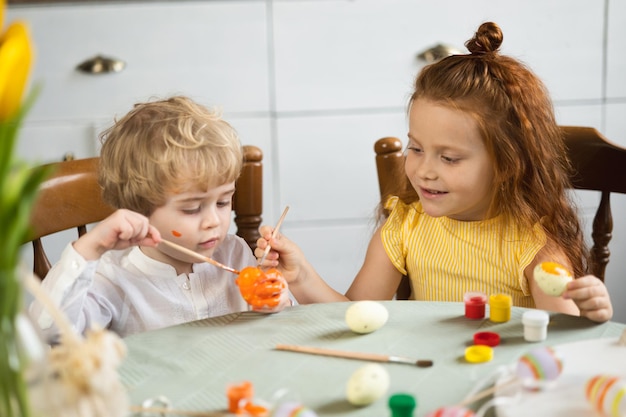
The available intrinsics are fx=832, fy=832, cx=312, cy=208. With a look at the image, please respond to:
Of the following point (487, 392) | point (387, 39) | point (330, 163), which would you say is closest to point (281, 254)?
point (487, 392)

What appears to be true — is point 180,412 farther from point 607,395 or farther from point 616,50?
point 616,50

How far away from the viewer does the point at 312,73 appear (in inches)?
91.5

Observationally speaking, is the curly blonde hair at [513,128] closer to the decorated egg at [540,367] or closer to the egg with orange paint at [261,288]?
the egg with orange paint at [261,288]

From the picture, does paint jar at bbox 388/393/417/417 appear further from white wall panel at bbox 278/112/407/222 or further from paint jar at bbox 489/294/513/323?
white wall panel at bbox 278/112/407/222

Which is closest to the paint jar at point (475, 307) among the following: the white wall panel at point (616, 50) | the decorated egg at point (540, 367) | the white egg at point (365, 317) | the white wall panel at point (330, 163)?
the white egg at point (365, 317)

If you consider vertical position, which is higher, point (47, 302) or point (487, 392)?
point (47, 302)

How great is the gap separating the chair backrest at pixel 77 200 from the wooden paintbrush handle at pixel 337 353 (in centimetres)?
55

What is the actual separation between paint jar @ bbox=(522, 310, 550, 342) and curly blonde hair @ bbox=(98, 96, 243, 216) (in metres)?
0.54

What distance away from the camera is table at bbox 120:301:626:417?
0.84 meters

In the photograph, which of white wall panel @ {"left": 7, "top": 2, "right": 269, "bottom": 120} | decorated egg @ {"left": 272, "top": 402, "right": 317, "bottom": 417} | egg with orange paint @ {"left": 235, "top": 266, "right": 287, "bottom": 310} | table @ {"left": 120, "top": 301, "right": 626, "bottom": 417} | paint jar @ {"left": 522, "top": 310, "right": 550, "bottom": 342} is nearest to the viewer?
decorated egg @ {"left": 272, "top": 402, "right": 317, "bottom": 417}

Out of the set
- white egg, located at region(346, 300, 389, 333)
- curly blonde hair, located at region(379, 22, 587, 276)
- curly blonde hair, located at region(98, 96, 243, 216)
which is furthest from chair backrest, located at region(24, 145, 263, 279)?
white egg, located at region(346, 300, 389, 333)

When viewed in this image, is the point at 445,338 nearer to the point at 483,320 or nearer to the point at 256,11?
the point at 483,320

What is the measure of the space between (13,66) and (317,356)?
0.53 meters

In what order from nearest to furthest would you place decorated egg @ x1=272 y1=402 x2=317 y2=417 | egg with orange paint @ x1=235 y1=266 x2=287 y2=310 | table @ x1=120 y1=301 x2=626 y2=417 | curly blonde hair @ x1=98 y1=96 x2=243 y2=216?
decorated egg @ x1=272 y1=402 x2=317 y2=417
table @ x1=120 y1=301 x2=626 y2=417
egg with orange paint @ x1=235 y1=266 x2=287 y2=310
curly blonde hair @ x1=98 y1=96 x2=243 y2=216
